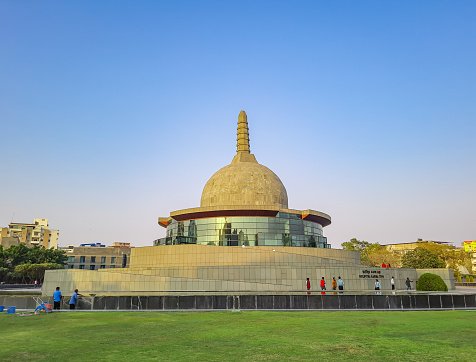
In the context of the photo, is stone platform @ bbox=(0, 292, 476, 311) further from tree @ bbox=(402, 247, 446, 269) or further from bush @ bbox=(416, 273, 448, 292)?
tree @ bbox=(402, 247, 446, 269)

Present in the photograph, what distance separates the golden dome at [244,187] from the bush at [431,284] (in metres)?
17.3

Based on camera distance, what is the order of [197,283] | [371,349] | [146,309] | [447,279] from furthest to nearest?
1. [447,279]
2. [197,283]
3. [146,309]
4. [371,349]

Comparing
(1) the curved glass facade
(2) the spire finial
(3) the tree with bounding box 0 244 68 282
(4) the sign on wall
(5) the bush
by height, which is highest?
(2) the spire finial

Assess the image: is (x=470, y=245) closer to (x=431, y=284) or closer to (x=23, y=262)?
(x=431, y=284)

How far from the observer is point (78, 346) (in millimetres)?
8914

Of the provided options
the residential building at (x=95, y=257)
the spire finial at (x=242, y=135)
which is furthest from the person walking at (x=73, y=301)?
the residential building at (x=95, y=257)

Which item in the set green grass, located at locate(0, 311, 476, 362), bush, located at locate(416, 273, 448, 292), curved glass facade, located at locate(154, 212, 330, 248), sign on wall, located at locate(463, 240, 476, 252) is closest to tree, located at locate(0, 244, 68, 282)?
curved glass facade, located at locate(154, 212, 330, 248)

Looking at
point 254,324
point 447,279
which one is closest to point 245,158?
point 447,279

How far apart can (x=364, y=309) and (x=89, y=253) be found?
8905 centimetres

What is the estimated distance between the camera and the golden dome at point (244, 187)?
44938 mm

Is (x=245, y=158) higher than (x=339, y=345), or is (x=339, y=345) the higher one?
(x=245, y=158)

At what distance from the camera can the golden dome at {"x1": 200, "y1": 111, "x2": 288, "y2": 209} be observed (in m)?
44.9

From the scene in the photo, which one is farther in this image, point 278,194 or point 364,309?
point 278,194

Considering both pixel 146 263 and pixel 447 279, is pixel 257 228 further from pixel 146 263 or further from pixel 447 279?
pixel 447 279
